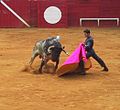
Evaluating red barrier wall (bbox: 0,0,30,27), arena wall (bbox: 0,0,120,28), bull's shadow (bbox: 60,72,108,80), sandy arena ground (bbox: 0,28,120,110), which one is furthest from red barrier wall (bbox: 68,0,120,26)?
bull's shadow (bbox: 60,72,108,80)

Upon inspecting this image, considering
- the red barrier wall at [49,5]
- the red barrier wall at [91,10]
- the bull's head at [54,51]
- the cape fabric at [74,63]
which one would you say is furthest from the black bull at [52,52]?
the red barrier wall at [91,10]

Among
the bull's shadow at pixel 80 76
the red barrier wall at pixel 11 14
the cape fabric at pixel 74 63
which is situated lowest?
the red barrier wall at pixel 11 14

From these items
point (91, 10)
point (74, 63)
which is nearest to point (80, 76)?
point (74, 63)

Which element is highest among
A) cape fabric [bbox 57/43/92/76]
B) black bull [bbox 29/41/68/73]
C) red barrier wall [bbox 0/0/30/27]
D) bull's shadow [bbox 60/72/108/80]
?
black bull [bbox 29/41/68/73]

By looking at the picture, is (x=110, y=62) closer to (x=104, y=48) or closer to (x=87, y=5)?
(x=104, y=48)

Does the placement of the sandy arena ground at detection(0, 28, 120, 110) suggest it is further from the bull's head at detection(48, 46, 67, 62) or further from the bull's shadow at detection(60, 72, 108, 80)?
the bull's head at detection(48, 46, 67, 62)

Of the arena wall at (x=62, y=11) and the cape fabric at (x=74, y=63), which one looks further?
the arena wall at (x=62, y=11)

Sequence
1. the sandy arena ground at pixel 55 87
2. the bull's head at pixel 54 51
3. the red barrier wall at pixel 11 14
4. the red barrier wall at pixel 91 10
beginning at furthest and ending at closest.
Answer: the red barrier wall at pixel 91 10
the red barrier wall at pixel 11 14
the bull's head at pixel 54 51
the sandy arena ground at pixel 55 87

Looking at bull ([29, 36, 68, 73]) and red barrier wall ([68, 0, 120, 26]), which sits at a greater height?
bull ([29, 36, 68, 73])

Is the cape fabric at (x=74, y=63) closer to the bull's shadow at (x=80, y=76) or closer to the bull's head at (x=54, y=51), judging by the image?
the bull's shadow at (x=80, y=76)

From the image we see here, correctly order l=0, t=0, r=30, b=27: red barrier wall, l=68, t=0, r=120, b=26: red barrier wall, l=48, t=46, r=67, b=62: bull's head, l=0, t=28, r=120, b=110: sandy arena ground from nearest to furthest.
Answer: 1. l=0, t=28, r=120, b=110: sandy arena ground
2. l=48, t=46, r=67, b=62: bull's head
3. l=0, t=0, r=30, b=27: red barrier wall
4. l=68, t=0, r=120, b=26: red barrier wall

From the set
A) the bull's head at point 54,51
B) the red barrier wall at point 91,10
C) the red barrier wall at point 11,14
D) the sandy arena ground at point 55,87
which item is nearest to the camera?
the sandy arena ground at point 55,87

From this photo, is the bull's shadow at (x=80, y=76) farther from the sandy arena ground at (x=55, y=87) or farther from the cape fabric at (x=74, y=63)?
the cape fabric at (x=74, y=63)

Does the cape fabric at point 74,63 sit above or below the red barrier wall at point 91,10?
above
